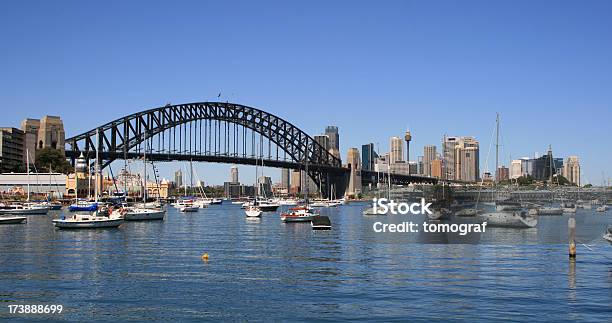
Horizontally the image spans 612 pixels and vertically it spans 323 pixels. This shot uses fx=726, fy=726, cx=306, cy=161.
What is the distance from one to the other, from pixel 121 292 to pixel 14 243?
1115 inches

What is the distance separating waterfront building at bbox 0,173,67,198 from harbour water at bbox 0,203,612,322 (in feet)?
392

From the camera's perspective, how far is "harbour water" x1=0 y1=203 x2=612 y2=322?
27.2m

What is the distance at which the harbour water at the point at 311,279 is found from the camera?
89.1 ft

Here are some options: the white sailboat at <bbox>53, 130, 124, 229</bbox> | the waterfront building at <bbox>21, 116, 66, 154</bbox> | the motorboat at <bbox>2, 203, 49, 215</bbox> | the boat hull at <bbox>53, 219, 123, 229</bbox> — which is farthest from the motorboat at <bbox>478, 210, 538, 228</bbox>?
the waterfront building at <bbox>21, 116, 66, 154</bbox>

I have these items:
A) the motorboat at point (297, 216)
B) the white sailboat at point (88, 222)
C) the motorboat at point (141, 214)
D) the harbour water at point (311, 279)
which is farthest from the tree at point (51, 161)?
the harbour water at point (311, 279)

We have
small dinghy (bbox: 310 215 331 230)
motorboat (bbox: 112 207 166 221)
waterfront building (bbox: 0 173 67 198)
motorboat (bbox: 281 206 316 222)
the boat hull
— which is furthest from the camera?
waterfront building (bbox: 0 173 67 198)

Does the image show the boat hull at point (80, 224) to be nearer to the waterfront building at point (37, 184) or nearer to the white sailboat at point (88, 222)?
the white sailboat at point (88, 222)

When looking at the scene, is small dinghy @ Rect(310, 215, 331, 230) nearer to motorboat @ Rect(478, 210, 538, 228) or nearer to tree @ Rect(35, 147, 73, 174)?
motorboat @ Rect(478, 210, 538, 228)

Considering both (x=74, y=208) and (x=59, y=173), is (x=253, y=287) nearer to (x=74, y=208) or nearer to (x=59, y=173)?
(x=74, y=208)

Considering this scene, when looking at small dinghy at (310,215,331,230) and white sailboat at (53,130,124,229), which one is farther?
small dinghy at (310,215,331,230)

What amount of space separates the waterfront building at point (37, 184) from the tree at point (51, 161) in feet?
12.1

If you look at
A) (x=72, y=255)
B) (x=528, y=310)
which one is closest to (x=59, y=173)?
A: (x=72, y=255)

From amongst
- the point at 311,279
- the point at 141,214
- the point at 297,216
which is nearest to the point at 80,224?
the point at 141,214

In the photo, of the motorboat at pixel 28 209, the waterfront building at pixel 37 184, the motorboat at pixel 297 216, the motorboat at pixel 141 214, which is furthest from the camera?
the waterfront building at pixel 37 184
